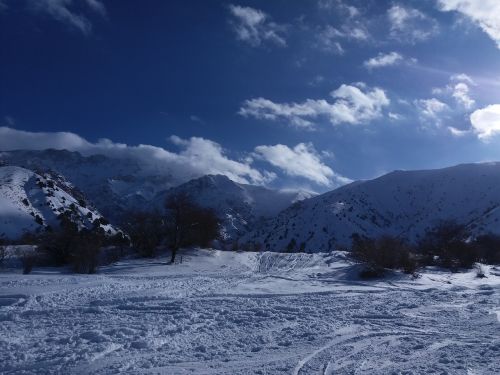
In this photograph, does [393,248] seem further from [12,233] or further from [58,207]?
[58,207]

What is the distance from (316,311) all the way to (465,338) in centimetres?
399

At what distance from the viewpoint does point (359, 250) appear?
27422 millimetres

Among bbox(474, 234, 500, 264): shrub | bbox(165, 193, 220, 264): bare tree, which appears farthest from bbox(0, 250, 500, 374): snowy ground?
bbox(474, 234, 500, 264): shrub

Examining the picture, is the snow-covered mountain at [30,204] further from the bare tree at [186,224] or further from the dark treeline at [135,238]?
the bare tree at [186,224]

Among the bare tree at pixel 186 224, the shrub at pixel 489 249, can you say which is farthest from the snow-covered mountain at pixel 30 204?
the shrub at pixel 489 249

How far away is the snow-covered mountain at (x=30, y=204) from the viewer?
104 metres

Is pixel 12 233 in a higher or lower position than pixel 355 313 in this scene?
higher

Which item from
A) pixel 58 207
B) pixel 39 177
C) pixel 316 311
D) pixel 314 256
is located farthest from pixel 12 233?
pixel 316 311

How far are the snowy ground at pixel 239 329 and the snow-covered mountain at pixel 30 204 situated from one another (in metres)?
88.1

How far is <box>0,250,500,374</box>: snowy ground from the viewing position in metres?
7.97

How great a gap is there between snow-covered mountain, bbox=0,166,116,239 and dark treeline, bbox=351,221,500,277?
233 feet

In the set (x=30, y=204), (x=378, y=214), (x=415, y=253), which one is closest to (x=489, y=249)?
(x=415, y=253)

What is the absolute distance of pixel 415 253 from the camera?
1537 inches

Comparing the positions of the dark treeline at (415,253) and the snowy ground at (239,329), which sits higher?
the dark treeline at (415,253)
